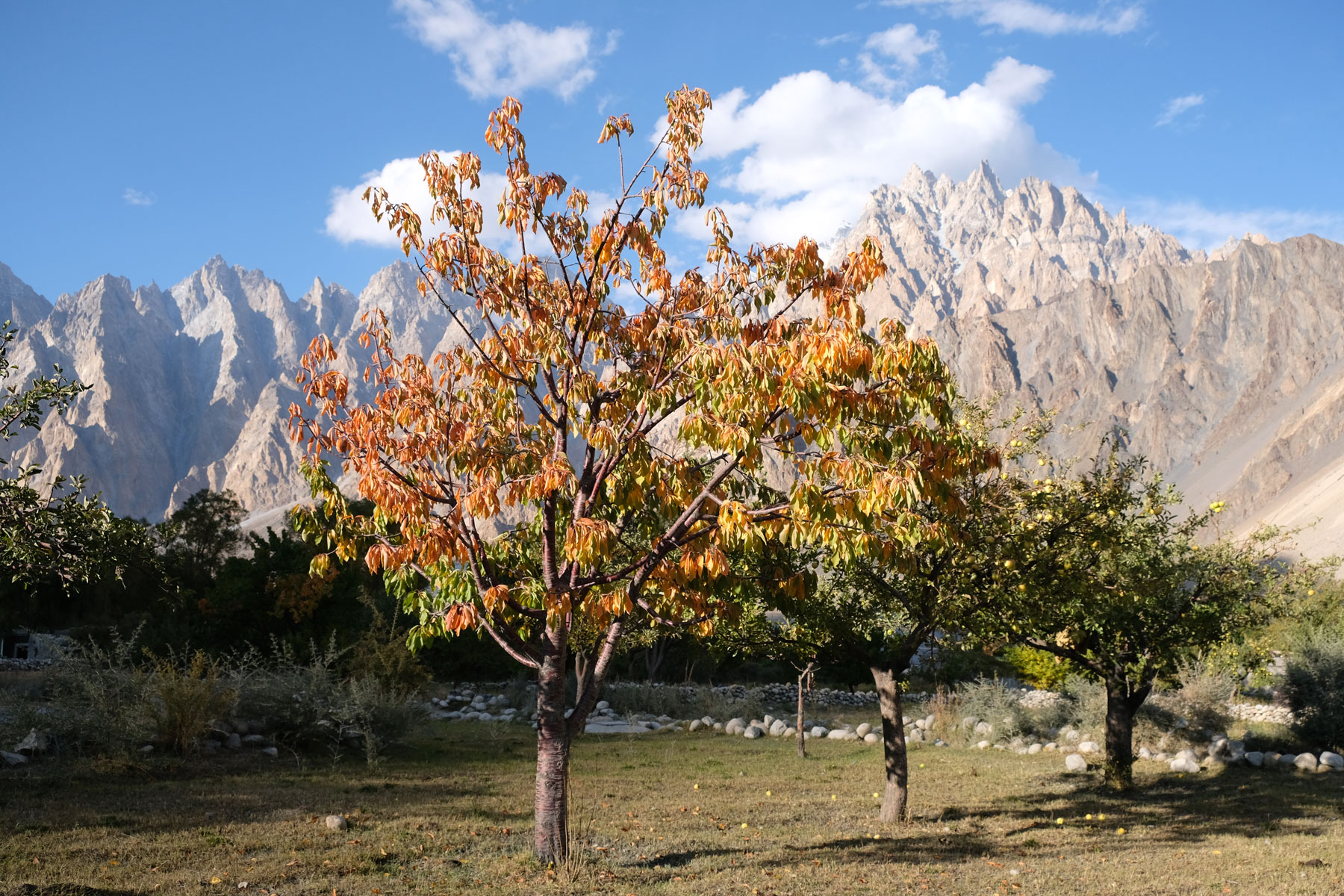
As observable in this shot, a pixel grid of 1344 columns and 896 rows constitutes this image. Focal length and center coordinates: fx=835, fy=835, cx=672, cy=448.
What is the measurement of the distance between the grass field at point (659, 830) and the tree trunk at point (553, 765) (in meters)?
0.28

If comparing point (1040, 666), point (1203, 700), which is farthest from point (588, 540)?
point (1040, 666)

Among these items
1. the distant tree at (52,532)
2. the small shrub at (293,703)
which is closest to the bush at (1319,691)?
the small shrub at (293,703)

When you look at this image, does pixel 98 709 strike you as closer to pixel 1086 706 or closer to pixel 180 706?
pixel 180 706

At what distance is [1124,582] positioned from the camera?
36.1 feet

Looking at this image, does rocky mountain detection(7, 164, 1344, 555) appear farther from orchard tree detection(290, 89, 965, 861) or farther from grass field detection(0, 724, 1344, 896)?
orchard tree detection(290, 89, 965, 861)

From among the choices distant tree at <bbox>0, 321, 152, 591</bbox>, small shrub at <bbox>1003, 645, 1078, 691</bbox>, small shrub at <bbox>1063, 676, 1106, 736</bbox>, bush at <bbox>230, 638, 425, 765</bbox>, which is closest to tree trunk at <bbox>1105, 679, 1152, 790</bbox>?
small shrub at <bbox>1063, 676, 1106, 736</bbox>

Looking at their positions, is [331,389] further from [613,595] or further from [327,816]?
[327,816]

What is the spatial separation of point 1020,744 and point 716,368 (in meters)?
16.5

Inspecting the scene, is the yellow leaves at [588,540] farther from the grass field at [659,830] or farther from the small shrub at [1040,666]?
the small shrub at [1040,666]

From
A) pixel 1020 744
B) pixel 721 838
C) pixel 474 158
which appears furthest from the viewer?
pixel 1020 744

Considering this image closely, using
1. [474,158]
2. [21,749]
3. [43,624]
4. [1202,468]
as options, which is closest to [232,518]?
[43,624]

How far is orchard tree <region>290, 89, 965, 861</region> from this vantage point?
640 cm

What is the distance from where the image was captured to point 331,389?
747 cm

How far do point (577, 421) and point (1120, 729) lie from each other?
36.5 ft
